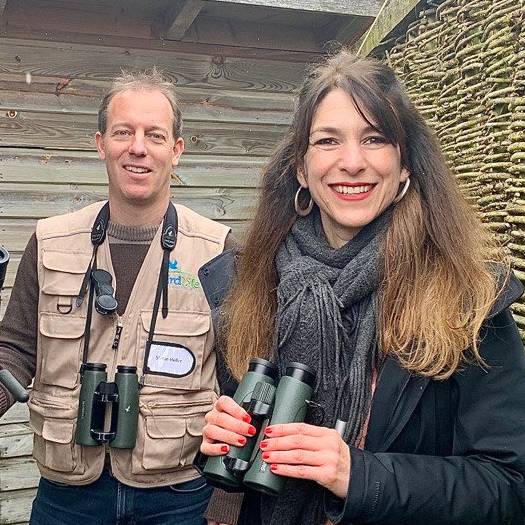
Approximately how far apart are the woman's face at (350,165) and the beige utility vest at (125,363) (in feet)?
3.27

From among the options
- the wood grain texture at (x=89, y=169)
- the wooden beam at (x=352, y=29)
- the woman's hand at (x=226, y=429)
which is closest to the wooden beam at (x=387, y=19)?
the wooden beam at (x=352, y=29)

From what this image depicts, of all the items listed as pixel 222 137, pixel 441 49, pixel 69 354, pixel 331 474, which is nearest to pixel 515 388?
pixel 331 474

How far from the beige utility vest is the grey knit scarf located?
824 millimetres

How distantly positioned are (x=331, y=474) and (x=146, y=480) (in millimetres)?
1177

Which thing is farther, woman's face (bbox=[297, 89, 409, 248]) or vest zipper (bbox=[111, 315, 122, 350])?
vest zipper (bbox=[111, 315, 122, 350])

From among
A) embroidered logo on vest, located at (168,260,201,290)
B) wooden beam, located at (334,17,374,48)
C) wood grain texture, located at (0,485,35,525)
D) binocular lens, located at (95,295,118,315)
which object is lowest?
wood grain texture, located at (0,485,35,525)

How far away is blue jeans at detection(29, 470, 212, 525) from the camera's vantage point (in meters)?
2.48

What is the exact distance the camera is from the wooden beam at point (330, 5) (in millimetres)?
3840

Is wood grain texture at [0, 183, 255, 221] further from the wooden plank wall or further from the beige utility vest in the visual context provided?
the beige utility vest

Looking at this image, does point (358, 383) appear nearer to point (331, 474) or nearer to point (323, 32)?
point (331, 474)

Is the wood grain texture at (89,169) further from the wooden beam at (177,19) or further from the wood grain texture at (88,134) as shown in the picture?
the wooden beam at (177,19)

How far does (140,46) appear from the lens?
4.24 m

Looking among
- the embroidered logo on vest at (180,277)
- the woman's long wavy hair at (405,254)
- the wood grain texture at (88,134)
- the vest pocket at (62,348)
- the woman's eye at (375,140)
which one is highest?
the wood grain texture at (88,134)

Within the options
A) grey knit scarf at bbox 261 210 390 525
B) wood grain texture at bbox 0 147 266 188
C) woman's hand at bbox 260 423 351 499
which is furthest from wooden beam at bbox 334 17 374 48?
woman's hand at bbox 260 423 351 499
